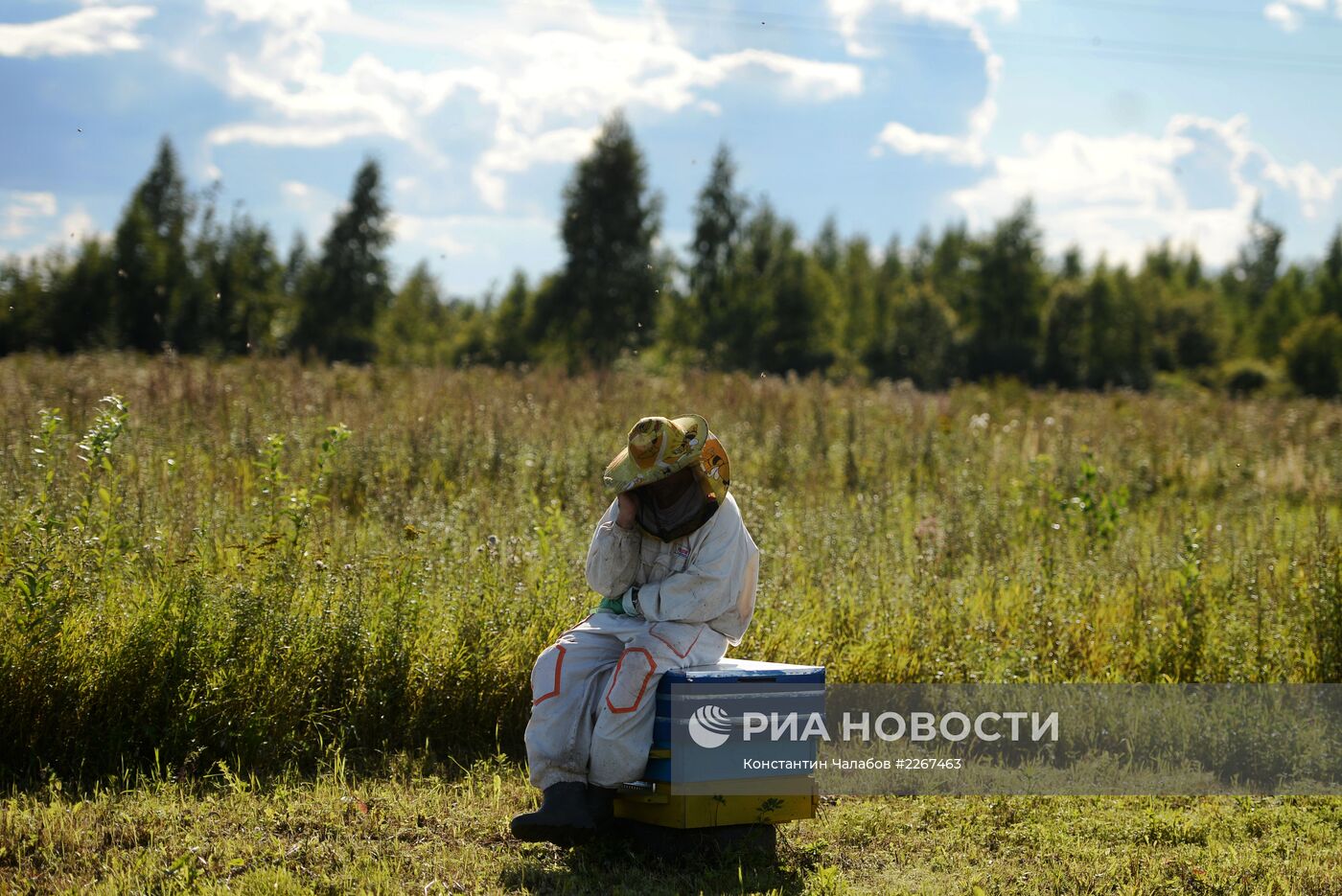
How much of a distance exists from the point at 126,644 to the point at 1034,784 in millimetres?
4829

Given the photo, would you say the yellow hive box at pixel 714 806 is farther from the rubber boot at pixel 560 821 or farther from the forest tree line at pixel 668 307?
the forest tree line at pixel 668 307

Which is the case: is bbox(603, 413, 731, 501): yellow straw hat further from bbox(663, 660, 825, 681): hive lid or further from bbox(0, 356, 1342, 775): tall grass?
bbox(0, 356, 1342, 775): tall grass

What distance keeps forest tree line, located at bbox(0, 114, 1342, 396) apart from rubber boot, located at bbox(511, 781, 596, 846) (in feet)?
48.8

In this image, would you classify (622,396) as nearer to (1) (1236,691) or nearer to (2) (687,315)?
(1) (1236,691)

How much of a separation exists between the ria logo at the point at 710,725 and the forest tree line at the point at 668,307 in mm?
14763

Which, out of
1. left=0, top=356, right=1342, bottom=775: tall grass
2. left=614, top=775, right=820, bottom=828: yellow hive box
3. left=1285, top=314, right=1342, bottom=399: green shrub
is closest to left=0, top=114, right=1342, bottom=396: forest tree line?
left=1285, top=314, right=1342, bottom=399: green shrub

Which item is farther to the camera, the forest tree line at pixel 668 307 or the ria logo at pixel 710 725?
the forest tree line at pixel 668 307

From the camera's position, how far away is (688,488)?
519cm

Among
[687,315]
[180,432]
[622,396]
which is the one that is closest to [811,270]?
[687,315]

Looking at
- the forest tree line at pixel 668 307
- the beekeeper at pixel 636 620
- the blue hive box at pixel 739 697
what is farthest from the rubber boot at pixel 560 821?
the forest tree line at pixel 668 307

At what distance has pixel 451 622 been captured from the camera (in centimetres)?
677

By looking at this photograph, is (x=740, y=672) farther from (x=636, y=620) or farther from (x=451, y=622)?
(x=451, y=622)

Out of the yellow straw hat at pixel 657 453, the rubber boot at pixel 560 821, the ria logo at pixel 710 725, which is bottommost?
the rubber boot at pixel 560 821

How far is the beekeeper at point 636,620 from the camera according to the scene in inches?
189
